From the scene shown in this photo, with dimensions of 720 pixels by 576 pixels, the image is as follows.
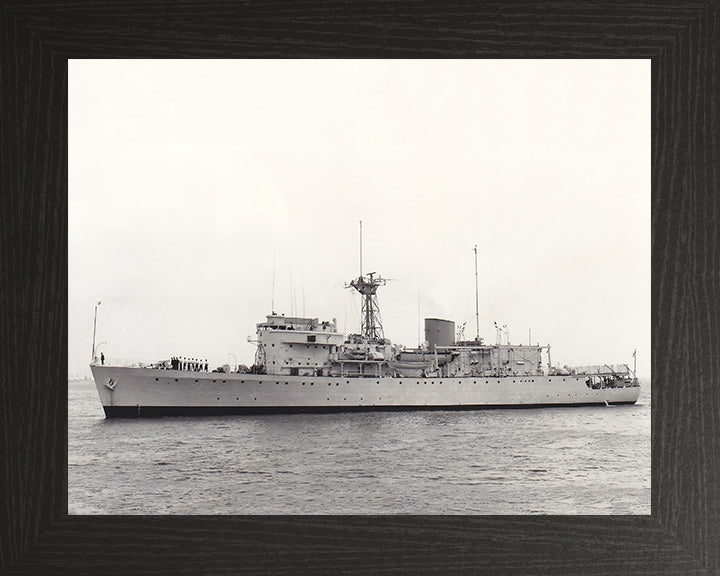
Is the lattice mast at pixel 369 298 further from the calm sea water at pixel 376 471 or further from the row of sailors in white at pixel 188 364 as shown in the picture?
the row of sailors in white at pixel 188 364

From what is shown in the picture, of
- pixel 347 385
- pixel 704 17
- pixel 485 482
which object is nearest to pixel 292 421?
pixel 347 385

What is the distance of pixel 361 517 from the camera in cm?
220

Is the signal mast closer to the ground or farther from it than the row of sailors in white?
farther from it

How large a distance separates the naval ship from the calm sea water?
0.57 feet

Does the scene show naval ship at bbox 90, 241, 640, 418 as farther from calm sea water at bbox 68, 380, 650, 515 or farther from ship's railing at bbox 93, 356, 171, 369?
calm sea water at bbox 68, 380, 650, 515

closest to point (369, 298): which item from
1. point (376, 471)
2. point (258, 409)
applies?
point (376, 471)

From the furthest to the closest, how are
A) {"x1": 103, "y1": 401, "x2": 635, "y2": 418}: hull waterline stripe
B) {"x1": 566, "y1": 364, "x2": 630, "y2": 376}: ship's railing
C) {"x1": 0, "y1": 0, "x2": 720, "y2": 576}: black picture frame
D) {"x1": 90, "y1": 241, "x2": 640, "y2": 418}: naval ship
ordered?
{"x1": 103, "y1": 401, "x2": 635, "y2": 418}: hull waterline stripe < {"x1": 90, "y1": 241, "x2": 640, "y2": 418}: naval ship < {"x1": 566, "y1": 364, "x2": 630, "y2": 376}: ship's railing < {"x1": 0, "y1": 0, "x2": 720, "y2": 576}: black picture frame

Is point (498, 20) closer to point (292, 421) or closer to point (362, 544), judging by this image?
point (362, 544)

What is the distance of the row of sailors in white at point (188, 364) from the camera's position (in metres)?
2.76

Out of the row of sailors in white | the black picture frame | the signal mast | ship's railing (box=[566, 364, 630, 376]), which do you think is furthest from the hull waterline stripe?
the signal mast

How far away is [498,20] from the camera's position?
7.34 ft

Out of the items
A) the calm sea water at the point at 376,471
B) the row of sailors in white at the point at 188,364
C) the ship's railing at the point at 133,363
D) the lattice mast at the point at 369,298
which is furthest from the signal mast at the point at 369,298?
the ship's railing at the point at 133,363

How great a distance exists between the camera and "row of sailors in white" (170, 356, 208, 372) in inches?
109

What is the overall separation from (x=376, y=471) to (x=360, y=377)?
165 cm
